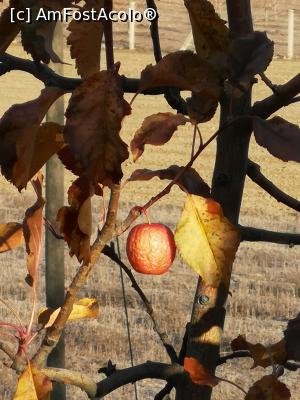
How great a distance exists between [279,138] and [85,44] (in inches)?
8.4

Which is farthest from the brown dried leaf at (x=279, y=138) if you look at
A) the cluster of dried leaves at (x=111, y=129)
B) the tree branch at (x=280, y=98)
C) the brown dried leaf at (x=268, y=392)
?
the brown dried leaf at (x=268, y=392)

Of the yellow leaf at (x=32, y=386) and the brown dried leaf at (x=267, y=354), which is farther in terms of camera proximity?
the brown dried leaf at (x=267, y=354)

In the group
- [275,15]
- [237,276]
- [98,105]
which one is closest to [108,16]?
[98,105]

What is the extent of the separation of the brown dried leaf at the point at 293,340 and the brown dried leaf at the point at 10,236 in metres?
0.36

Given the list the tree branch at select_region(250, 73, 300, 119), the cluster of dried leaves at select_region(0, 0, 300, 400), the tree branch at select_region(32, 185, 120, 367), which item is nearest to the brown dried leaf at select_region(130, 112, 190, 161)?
the cluster of dried leaves at select_region(0, 0, 300, 400)

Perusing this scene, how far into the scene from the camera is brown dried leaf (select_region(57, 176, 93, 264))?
936 millimetres

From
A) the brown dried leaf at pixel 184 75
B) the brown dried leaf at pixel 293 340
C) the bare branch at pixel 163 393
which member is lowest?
the bare branch at pixel 163 393

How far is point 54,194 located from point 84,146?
11.1 feet

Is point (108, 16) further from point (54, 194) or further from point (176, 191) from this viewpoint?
point (176, 191)

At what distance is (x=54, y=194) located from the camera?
419 cm

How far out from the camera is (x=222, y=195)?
152 cm

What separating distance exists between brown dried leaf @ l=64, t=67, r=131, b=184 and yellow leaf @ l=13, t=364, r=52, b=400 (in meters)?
0.34

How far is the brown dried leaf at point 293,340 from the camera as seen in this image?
121 centimetres

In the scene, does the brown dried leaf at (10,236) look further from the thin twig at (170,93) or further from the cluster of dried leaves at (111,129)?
the thin twig at (170,93)
